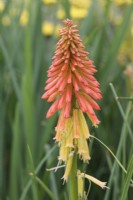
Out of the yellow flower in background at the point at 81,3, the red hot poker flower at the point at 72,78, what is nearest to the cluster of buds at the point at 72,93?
the red hot poker flower at the point at 72,78

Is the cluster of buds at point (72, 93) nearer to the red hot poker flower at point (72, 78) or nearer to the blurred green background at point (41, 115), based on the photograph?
the red hot poker flower at point (72, 78)

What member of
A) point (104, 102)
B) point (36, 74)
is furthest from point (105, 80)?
point (36, 74)

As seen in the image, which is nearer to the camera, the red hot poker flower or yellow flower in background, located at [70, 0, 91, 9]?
the red hot poker flower

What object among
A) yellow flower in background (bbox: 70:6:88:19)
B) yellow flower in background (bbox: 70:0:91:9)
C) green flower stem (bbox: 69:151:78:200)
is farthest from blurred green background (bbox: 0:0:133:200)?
yellow flower in background (bbox: 70:0:91:9)

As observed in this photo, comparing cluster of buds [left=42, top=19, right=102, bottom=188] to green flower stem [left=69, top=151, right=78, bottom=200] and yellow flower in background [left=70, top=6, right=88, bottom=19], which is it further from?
yellow flower in background [left=70, top=6, right=88, bottom=19]

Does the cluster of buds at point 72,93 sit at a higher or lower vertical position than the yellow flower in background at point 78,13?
lower

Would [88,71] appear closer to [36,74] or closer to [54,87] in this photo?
[54,87]

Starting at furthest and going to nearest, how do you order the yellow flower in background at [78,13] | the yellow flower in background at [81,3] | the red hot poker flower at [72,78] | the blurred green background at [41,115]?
the yellow flower in background at [81,3] < the yellow flower in background at [78,13] < the blurred green background at [41,115] < the red hot poker flower at [72,78]

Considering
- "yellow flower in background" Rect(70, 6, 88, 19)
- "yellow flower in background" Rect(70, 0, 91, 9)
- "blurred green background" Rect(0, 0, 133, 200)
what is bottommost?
"blurred green background" Rect(0, 0, 133, 200)
